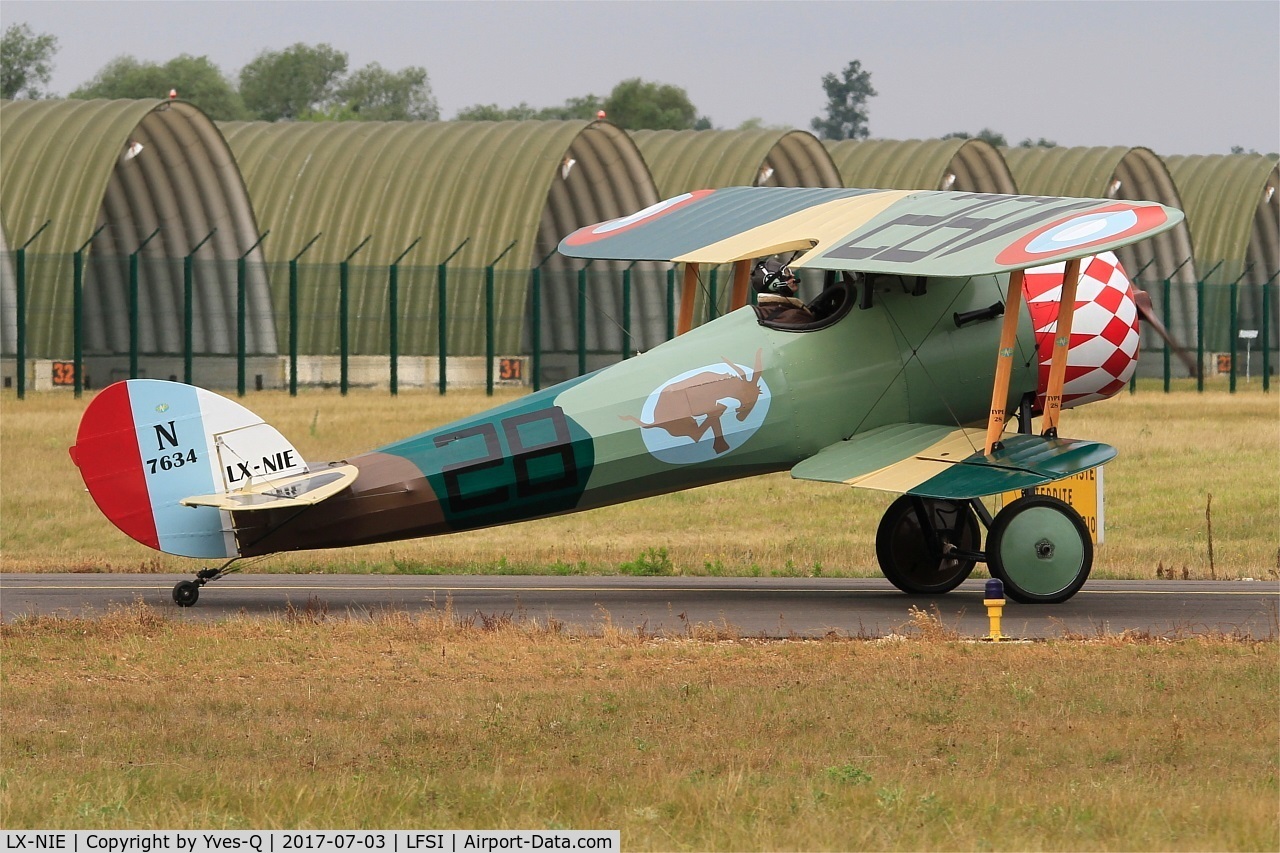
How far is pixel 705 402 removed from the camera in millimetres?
16516

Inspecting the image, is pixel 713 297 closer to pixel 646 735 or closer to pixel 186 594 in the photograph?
→ pixel 186 594


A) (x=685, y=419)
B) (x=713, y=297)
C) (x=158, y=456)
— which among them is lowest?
(x=158, y=456)

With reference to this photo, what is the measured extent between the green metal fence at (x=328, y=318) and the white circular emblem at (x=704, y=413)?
69.7 feet

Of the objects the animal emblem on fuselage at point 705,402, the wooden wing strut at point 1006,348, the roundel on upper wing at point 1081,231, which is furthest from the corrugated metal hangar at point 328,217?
the roundel on upper wing at point 1081,231

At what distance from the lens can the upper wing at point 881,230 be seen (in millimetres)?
14711

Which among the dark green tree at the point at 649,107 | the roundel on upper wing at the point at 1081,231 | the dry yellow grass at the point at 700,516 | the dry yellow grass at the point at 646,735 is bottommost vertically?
the dry yellow grass at the point at 700,516

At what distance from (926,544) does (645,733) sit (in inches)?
305

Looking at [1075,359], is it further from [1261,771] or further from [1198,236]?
[1198,236]

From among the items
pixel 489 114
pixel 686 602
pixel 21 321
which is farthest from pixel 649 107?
pixel 686 602

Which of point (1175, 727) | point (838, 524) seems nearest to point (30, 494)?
point (838, 524)

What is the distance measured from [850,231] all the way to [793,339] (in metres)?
1.20

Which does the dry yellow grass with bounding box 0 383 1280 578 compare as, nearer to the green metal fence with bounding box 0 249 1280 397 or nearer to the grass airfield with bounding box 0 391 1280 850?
the green metal fence with bounding box 0 249 1280 397

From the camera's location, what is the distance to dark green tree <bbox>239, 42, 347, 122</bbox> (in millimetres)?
159875

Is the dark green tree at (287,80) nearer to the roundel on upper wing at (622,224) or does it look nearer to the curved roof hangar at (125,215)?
the curved roof hangar at (125,215)
